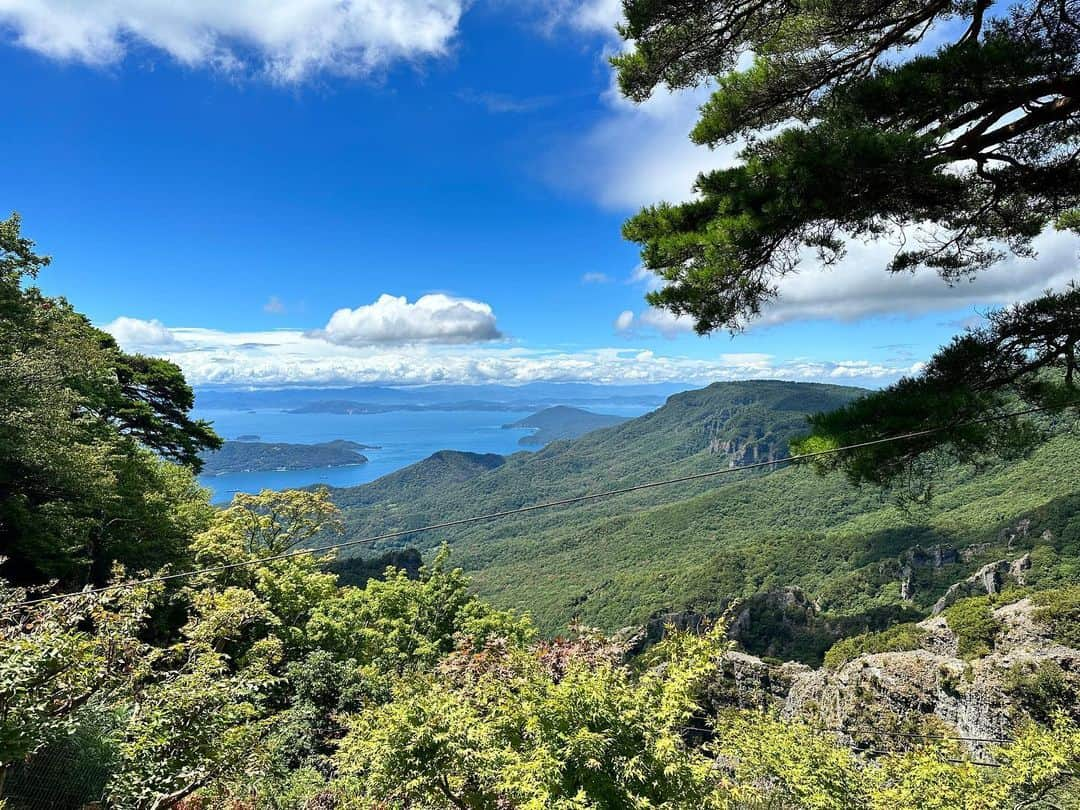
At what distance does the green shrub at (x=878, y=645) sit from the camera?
19.5 metres

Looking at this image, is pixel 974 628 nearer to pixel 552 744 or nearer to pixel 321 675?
pixel 321 675

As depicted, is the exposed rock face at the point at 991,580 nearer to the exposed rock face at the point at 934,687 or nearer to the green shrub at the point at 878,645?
the green shrub at the point at 878,645

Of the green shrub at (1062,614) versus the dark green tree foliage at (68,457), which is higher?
the dark green tree foliage at (68,457)

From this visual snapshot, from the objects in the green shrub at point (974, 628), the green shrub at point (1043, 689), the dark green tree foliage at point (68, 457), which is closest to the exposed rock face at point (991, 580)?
the green shrub at point (974, 628)

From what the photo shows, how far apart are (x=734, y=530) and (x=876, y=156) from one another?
8473 centimetres

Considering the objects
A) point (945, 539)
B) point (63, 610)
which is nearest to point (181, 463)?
point (63, 610)

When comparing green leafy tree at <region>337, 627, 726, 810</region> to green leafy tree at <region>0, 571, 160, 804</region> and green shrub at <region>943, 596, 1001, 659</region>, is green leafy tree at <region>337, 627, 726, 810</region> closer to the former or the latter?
green leafy tree at <region>0, 571, 160, 804</region>

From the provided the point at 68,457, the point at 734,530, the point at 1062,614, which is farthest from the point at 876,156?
the point at 734,530

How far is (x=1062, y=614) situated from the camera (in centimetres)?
1602

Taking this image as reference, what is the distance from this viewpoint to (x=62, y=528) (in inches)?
384

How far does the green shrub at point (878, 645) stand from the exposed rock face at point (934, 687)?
5.37 ft

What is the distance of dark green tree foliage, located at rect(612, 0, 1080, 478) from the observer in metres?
3.62

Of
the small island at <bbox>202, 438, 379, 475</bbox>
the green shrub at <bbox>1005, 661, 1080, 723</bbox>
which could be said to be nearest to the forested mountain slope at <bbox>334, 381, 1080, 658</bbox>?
the green shrub at <bbox>1005, 661, 1080, 723</bbox>

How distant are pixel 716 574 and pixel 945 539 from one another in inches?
873
